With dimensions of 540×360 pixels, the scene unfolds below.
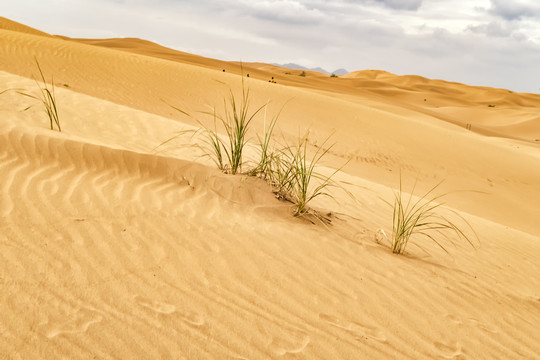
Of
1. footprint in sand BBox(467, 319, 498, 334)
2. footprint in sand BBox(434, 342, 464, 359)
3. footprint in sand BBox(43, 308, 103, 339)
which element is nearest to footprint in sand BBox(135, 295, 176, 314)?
footprint in sand BBox(43, 308, 103, 339)

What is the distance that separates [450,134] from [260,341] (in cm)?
1402

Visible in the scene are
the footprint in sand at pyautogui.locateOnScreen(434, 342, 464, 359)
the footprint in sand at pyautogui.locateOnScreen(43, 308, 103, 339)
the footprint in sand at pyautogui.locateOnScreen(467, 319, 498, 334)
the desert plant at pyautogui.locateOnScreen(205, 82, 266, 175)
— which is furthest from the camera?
the desert plant at pyautogui.locateOnScreen(205, 82, 266, 175)

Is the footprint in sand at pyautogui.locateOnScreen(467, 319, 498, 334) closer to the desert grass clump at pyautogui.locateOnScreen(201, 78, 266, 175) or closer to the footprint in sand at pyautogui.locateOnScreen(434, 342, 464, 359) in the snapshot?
the footprint in sand at pyautogui.locateOnScreen(434, 342, 464, 359)

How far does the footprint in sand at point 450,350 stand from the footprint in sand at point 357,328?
34cm

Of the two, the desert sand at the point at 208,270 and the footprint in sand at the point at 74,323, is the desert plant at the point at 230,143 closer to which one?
the desert sand at the point at 208,270

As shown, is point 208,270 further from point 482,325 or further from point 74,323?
point 482,325

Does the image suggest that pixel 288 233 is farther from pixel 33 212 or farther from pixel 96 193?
pixel 33 212

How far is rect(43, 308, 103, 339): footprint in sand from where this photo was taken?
6.57 feet

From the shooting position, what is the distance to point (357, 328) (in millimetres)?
2521

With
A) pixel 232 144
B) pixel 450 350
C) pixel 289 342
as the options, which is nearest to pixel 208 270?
pixel 289 342

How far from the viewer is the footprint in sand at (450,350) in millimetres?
2463

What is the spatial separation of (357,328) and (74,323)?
155 centimetres

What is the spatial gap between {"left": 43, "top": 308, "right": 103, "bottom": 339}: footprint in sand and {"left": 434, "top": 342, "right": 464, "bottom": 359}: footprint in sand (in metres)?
1.92

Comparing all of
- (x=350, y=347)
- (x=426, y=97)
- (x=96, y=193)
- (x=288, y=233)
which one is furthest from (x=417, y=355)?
(x=426, y=97)
